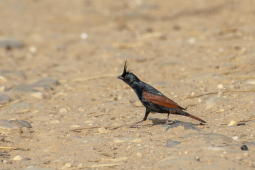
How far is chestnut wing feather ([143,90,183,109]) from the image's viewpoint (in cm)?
513

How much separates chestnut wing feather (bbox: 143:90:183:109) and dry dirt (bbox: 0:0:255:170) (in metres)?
0.32

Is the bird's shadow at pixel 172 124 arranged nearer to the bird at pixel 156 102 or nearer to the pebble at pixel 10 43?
the bird at pixel 156 102

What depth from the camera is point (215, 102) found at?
19.1ft

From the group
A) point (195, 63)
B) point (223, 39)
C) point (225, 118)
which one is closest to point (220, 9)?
point (223, 39)

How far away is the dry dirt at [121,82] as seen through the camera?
14.2ft

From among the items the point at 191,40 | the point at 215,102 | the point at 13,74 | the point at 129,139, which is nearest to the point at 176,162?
the point at 129,139

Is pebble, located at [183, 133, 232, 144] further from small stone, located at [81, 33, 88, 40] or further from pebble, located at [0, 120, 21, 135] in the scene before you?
small stone, located at [81, 33, 88, 40]

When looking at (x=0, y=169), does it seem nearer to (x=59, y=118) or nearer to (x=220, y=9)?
(x=59, y=118)

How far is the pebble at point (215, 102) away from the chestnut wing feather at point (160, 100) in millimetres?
913

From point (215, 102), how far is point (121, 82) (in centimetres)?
259

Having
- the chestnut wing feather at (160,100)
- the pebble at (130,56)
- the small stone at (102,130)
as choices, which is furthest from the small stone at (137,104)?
the pebble at (130,56)

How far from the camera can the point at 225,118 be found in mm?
5336

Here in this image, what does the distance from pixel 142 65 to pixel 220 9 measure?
16.7 feet

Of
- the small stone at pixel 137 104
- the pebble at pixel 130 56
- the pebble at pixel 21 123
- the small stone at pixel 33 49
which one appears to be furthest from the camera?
the small stone at pixel 33 49
